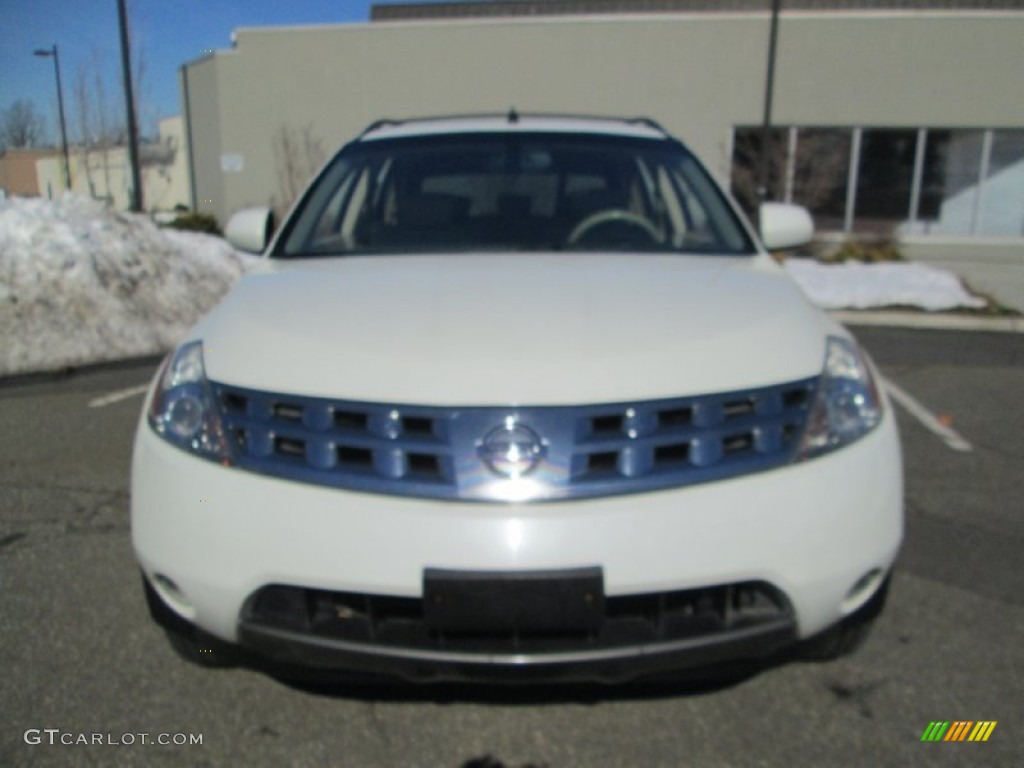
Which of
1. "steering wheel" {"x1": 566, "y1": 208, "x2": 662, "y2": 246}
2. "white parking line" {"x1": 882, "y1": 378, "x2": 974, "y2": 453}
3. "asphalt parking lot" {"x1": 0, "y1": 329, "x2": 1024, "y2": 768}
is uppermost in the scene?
"steering wheel" {"x1": 566, "y1": 208, "x2": 662, "y2": 246}

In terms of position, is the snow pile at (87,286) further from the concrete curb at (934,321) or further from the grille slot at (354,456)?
the concrete curb at (934,321)

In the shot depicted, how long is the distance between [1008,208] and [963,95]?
2.42 metres

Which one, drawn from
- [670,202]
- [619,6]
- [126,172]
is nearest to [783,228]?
[670,202]

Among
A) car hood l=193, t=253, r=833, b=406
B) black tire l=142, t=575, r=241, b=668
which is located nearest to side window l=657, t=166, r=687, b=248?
car hood l=193, t=253, r=833, b=406

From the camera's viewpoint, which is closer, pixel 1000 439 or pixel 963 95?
pixel 1000 439

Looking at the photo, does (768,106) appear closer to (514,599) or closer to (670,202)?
(670,202)

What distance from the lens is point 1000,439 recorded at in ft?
14.7

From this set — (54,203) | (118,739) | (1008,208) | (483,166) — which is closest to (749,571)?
(118,739)

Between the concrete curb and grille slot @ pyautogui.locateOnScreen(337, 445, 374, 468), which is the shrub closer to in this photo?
the concrete curb

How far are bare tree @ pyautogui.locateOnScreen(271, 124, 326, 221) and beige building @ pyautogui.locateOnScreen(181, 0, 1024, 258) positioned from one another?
0.04 m

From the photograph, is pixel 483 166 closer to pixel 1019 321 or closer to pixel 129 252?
pixel 129 252

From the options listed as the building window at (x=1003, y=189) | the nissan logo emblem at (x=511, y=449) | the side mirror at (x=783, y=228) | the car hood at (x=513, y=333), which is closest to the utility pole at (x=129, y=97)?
the side mirror at (x=783, y=228)

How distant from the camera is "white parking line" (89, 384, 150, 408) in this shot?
5.23 meters

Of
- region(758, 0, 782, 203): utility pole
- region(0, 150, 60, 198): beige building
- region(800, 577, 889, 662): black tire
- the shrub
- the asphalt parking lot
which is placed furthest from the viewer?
region(0, 150, 60, 198): beige building
